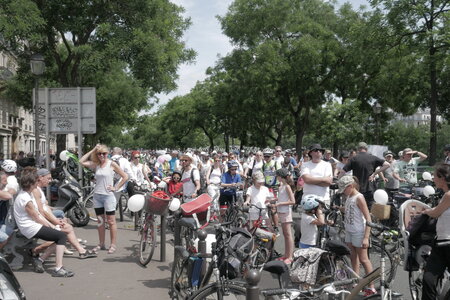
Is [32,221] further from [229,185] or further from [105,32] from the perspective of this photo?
[105,32]

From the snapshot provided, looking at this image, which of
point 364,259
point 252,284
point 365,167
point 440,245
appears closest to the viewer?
point 252,284

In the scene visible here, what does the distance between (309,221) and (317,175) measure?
1038 mm

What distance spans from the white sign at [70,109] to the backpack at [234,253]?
332 inches

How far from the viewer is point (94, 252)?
747cm

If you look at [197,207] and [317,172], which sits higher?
[317,172]

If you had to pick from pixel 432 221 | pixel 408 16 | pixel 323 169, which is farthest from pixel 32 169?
pixel 408 16

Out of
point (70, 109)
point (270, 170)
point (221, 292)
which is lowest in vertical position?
point (221, 292)

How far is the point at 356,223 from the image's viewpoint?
18.0 ft

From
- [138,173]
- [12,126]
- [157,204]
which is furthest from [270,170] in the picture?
[12,126]

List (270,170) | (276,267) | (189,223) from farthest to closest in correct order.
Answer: (270,170)
(189,223)
(276,267)

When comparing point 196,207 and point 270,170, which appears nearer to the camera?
point 196,207

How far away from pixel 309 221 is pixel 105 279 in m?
2.72

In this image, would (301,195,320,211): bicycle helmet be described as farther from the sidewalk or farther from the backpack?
the sidewalk

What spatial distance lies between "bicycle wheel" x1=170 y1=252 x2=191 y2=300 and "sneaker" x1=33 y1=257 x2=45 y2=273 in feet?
7.82
